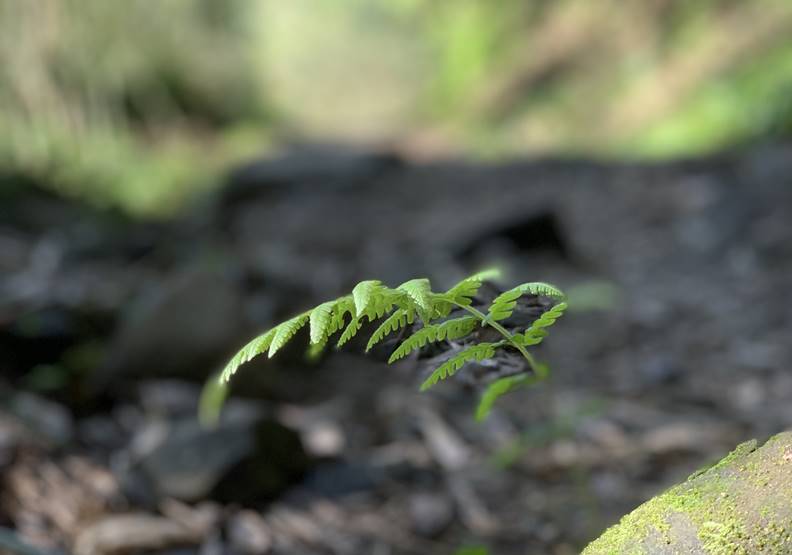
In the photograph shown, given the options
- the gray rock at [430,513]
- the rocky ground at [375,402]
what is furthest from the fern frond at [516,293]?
the gray rock at [430,513]

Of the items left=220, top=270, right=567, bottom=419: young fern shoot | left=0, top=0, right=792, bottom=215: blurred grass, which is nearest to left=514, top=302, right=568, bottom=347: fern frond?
left=220, top=270, right=567, bottom=419: young fern shoot

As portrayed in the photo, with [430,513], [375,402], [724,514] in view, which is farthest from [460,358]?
[375,402]

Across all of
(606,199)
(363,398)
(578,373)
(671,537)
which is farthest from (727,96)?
(671,537)

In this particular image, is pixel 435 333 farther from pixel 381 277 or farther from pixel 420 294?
pixel 381 277

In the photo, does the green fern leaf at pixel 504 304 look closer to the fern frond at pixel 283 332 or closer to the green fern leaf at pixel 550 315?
the green fern leaf at pixel 550 315

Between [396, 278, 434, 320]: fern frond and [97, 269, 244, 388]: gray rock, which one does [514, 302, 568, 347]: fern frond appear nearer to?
[396, 278, 434, 320]: fern frond

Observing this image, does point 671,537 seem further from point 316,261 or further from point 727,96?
point 727,96

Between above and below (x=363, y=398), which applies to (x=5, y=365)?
above
